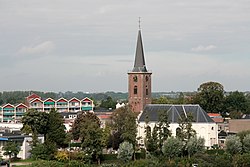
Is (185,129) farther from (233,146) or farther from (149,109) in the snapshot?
(149,109)

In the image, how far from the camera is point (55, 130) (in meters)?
46.7

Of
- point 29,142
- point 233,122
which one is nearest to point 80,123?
point 29,142

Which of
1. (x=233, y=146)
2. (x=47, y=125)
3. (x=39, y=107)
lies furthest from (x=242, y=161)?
(x=39, y=107)

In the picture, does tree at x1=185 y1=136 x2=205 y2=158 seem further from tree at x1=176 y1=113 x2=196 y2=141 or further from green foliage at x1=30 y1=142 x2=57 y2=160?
green foliage at x1=30 y1=142 x2=57 y2=160

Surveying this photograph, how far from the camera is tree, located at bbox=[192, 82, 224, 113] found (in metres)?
70.2

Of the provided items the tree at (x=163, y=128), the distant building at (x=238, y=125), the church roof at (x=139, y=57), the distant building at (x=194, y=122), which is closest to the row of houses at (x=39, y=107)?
the church roof at (x=139, y=57)

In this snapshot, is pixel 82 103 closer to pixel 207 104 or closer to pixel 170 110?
pixel 207 104

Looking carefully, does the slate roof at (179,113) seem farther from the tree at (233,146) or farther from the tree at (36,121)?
the tree at (36,121)

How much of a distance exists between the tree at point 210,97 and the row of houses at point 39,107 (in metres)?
18.2

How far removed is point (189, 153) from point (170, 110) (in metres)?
8.67

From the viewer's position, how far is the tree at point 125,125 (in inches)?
1716

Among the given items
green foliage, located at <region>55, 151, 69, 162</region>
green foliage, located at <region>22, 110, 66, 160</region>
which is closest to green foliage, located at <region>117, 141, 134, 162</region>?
green foliage, located at <region>55, 151, 69, 162</region>

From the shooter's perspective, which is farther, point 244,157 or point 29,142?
point 29,142

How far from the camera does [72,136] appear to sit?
166 ft
